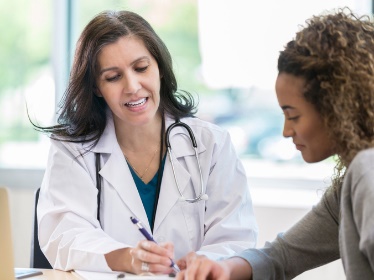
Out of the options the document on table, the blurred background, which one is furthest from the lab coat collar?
the blurred background

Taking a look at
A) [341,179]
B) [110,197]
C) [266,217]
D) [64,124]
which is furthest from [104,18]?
[266,217]

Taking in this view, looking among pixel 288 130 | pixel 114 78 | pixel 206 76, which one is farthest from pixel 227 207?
pixel 206 76

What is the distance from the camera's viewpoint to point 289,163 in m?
3.29

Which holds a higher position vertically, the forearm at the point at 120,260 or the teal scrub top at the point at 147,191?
the teal scrub top at the point at 147,191

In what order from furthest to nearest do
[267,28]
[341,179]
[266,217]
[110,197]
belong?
[267,28], [266,217], [110,197], [341,179]

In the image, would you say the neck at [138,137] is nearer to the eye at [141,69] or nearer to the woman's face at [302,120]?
the eye at [141,69]

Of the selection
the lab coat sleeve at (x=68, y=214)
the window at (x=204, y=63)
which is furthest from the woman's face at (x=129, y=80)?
the window at (x=204, y=63)

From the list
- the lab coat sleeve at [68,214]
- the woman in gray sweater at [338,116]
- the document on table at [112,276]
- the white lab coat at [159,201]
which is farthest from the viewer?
the white lab coat at [159,201]

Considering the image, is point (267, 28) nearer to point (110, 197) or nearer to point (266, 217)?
point (266, 217)

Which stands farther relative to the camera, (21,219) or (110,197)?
(21,219)

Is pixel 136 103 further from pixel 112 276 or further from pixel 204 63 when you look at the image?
pixel 204 63

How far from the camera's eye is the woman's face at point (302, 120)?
1.36 meters

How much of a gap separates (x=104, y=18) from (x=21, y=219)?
166cm

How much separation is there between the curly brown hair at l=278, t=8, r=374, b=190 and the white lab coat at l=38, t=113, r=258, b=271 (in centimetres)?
72
